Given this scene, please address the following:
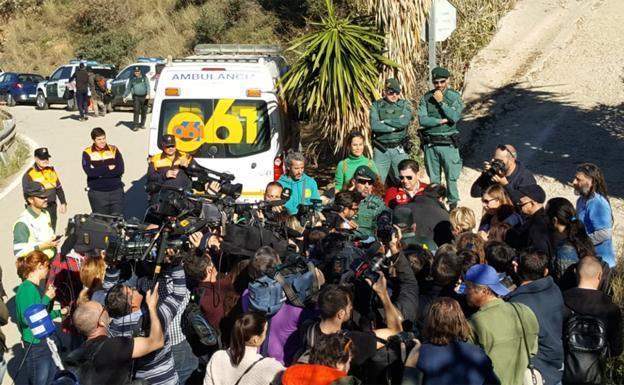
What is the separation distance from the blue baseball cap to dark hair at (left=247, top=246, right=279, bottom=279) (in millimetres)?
1443

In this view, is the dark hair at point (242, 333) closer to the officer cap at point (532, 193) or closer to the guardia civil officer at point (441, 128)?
the officer cap at point (532, 193)

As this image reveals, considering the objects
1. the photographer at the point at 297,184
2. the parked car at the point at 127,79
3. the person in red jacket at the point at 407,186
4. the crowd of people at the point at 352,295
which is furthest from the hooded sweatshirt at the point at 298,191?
the parked car at the point at 127,79

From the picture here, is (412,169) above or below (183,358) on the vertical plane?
above

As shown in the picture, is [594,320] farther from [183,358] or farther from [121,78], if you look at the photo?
[121,78]

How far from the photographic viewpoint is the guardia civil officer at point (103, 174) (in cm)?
1054

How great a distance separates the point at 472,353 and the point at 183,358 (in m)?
2.63

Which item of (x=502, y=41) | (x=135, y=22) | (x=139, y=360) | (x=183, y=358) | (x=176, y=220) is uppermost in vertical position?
(x=176, y=220)

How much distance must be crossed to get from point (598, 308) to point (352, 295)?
5.77ft

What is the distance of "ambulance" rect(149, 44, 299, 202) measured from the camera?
35.1 ft

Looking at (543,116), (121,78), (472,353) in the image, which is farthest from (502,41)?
(472,353)

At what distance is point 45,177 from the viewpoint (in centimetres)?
994

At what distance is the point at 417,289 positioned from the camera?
6.09 meters

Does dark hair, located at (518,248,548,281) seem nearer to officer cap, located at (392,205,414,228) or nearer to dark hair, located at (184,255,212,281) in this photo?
officer cap, located at (392,205,414,228)

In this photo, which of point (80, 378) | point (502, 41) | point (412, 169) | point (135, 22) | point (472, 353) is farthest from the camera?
point (135, 22)
